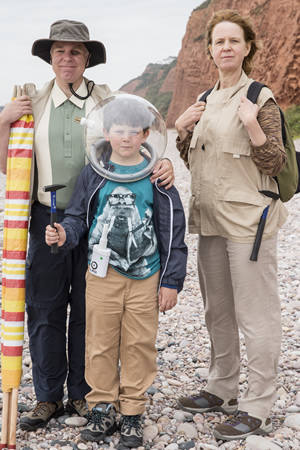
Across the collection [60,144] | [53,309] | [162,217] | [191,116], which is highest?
[191,116]

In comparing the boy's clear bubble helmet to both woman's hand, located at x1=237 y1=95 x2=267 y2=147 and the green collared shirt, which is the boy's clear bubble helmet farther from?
woman's hand, located at x1=237 y1=95 x2=267 y2=147

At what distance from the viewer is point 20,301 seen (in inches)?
135

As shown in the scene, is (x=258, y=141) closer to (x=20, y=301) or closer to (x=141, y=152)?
(x=141, y=152)

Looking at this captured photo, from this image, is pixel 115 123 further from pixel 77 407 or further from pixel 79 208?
pixel 77 407

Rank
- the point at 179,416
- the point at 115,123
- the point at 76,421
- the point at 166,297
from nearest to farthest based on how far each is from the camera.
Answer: the point at 115,123
the point at 166,297
the point at 76,421
the point at 179,416

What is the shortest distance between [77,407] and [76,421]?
11 centimetres

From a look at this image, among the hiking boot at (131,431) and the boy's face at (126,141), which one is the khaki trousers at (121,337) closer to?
the hiking boot at (131,431)

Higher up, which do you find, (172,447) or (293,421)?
(293,421)

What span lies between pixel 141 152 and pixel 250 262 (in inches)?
36.9

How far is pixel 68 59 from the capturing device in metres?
3.38

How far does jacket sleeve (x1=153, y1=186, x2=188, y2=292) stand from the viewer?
335cm

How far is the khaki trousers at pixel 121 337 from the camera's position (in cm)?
337

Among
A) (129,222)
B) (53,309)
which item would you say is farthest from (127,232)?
(53,309)

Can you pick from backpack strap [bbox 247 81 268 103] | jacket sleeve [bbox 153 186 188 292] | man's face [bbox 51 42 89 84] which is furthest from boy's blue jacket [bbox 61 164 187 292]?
backpack strap [bbox 247 81 268 103]
